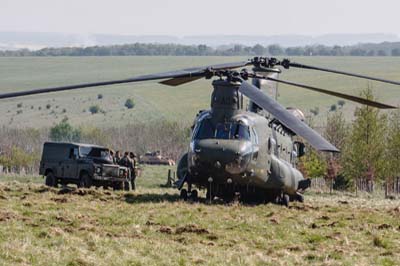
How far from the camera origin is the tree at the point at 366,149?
56.1 meters

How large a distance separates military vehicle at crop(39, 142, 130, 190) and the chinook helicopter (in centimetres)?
650

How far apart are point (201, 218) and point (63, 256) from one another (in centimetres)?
698

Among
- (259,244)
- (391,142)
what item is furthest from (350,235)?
(391,142)

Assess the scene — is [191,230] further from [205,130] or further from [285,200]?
[285,200]

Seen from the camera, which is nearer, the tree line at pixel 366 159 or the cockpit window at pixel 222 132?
the cockpit window at pixel 222 132

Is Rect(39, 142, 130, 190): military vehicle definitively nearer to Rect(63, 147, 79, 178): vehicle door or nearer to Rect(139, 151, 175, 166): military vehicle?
Rect(63, 147, 79, 178): vehicle door

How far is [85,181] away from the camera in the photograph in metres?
33.7

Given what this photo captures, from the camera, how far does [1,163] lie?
7419 centimetres

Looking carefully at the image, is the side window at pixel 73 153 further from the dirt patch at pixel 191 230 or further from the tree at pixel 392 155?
the tree at pixel 392 155

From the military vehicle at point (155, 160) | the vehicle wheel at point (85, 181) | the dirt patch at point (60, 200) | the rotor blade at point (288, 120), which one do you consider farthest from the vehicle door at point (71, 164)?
the military vehicle at point (155, 160)

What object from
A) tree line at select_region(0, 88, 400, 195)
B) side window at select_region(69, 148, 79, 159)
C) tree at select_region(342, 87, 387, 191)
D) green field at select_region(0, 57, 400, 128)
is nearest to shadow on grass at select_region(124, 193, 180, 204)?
side window at select_region(69, 148, 79, 159)

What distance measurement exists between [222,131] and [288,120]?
12.0 feet

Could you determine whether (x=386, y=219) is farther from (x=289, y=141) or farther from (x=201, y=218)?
(x=289, y=141)

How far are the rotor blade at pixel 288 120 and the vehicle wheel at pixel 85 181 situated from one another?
1021 centimetres
